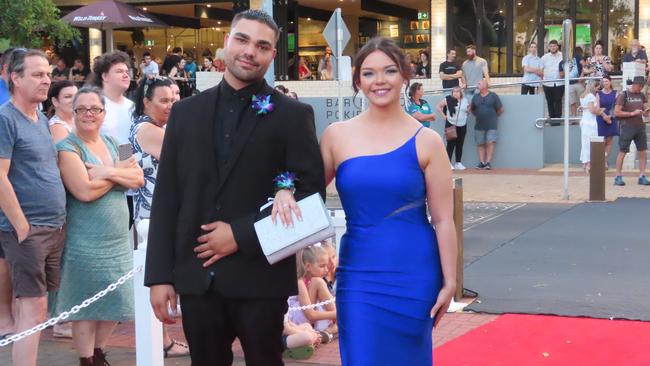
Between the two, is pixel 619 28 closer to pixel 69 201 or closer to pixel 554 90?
pixel 554 90

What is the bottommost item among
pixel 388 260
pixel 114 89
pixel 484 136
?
pixel 484 136

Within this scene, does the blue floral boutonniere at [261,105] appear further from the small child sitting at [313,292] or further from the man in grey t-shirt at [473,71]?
the man in grey t-shirt at [473,71]

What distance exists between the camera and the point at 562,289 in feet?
29.4

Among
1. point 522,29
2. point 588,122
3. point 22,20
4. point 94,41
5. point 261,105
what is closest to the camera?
point 261,105

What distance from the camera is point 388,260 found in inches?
162

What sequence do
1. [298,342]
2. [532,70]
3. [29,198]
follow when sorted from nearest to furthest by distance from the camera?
[29,198]
[298,342]
[532,70]

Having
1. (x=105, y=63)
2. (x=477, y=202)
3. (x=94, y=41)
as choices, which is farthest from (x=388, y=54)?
(x=94, y=41)

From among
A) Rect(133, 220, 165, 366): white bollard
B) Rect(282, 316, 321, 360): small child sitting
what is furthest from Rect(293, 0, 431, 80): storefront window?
Rect(133, 220, 165, 366): white bollard

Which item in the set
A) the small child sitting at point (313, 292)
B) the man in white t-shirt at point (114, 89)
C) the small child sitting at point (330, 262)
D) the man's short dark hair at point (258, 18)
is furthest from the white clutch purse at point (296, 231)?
the man in white t-shirt at point (114, 89)

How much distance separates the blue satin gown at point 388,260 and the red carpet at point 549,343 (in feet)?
8.01

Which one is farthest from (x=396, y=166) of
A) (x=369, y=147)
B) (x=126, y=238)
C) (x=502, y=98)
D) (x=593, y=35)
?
(x=593, y=35)

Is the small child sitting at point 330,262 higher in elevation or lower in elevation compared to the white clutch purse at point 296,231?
lower

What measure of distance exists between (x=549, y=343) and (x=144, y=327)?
2889 millimetres

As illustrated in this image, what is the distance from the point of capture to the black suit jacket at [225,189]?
147 inches
